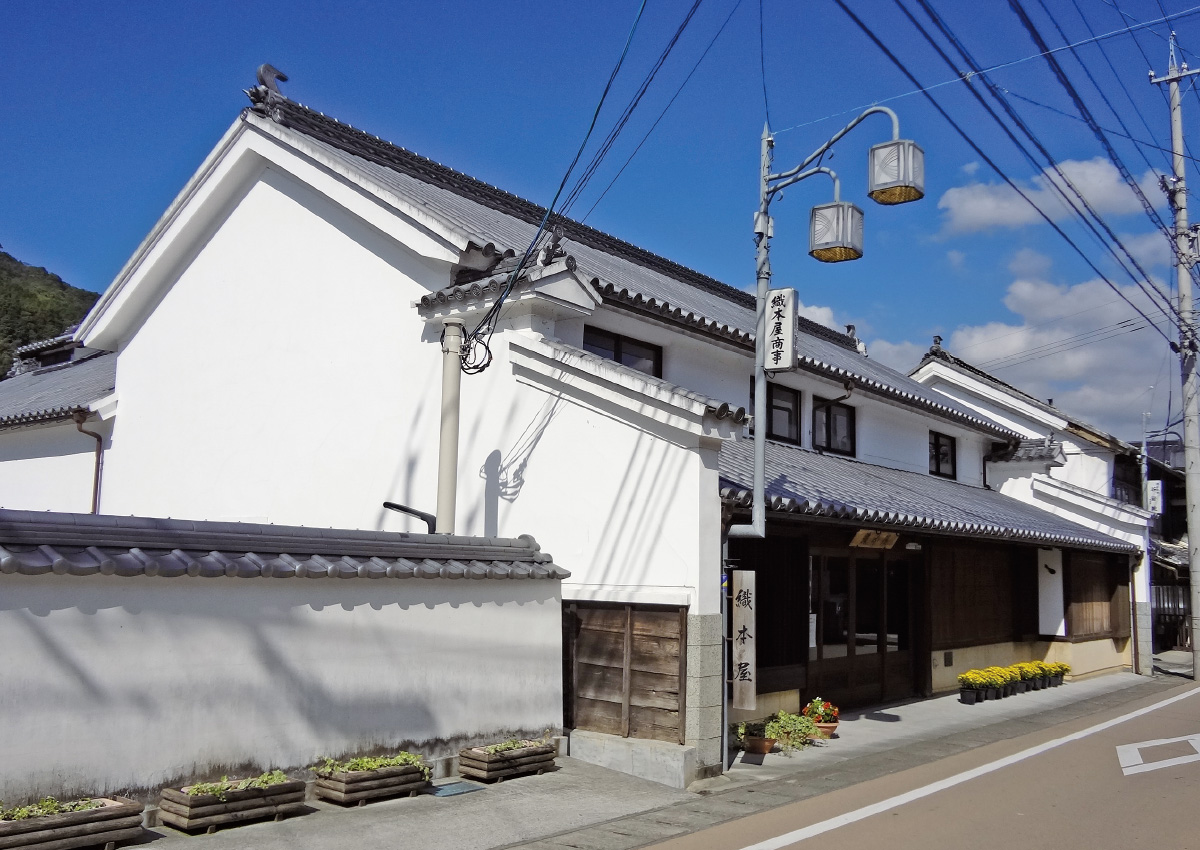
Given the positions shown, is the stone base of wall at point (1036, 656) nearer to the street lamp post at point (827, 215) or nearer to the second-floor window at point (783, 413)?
the second-floor window at point (783, 413)

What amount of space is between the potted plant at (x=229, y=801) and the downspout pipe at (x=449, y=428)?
155 inches

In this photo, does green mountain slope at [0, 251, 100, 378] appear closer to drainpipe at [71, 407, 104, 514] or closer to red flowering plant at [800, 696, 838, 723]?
drainpipe at [71, 407, 104, 514]

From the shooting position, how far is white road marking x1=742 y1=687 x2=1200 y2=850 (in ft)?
25.9

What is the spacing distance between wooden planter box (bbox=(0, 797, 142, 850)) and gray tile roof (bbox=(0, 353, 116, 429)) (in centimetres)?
1215

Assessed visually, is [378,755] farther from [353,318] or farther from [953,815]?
[353,318]

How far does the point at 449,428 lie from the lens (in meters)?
11.5

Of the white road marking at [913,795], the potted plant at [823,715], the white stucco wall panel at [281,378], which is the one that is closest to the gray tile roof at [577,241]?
the white stucco wall panel at [281,378]

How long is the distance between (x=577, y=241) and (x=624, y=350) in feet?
21.1

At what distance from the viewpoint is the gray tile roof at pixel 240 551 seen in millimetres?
6887

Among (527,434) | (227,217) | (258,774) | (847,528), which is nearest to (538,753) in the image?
(258,774)

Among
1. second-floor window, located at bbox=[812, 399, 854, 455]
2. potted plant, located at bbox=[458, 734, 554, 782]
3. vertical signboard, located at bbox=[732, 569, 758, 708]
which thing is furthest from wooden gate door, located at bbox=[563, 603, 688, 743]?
second-floor window, located at bbox=[812, 399, 854, 455]

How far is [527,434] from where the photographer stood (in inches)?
457

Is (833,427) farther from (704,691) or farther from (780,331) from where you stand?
(704,691)

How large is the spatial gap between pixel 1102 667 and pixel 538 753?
1881 cm
